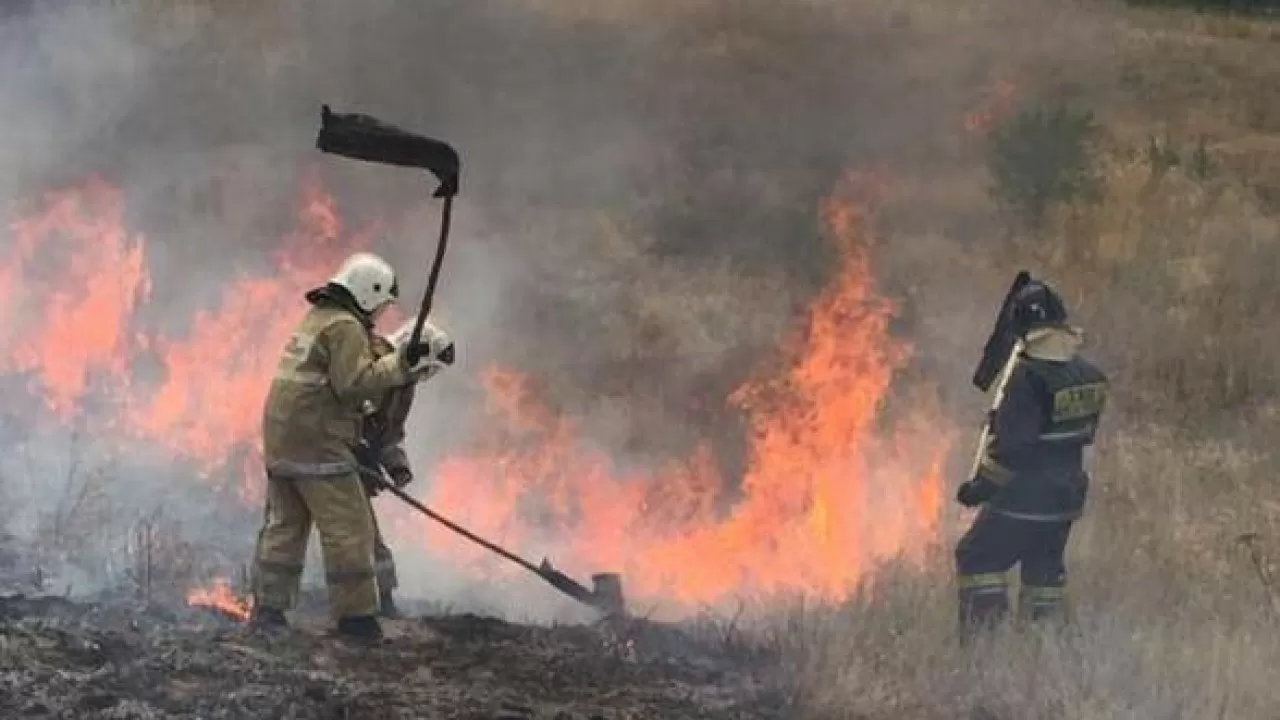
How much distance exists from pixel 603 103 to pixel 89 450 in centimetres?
680

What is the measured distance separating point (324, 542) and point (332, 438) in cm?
43

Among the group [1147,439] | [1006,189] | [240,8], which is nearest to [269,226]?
[240,8]

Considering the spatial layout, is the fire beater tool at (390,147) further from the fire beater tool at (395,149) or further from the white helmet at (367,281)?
the white helmet at (367,281)

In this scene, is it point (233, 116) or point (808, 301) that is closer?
point (808, 301)

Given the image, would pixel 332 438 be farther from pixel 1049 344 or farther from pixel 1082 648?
pixel 1082 648

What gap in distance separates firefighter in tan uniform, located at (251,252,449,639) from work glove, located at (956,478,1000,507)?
2364 mm

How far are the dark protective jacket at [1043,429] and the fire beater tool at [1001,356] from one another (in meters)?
0.05

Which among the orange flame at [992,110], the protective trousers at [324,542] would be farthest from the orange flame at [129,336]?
the orange flame at [992,110]

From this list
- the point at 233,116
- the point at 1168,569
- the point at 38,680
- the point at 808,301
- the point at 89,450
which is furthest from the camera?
the point at 233,116

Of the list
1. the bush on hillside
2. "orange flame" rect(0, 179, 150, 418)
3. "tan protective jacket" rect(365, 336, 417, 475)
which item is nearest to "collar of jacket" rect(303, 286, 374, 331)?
"tan protective jacket" rect(365, 336, 417, 475)

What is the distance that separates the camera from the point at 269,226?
13633 mm

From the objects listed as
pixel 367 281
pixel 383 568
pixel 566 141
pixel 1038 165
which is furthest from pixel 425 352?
pixel 566 141

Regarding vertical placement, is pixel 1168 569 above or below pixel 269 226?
below

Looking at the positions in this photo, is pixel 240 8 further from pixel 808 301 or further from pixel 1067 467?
pixel 1067 467
